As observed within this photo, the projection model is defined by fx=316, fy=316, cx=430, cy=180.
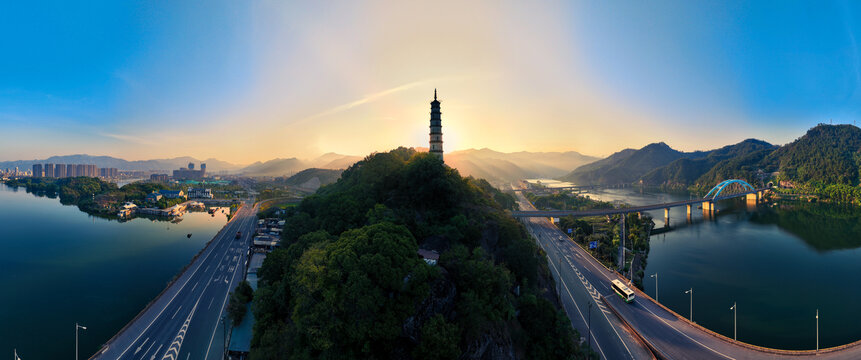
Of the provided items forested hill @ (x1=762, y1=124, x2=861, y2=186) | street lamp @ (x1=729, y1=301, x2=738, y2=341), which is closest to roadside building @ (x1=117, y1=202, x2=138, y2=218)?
street lamp @ (x1=729, y1=301, x2=738, y2=341)

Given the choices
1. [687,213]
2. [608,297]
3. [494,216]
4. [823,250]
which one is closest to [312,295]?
[494,216]

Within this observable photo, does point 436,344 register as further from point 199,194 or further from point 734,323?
point 199,194

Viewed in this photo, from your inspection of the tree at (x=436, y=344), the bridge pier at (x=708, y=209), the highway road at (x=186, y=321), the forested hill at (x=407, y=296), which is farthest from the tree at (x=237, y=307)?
the bridge pier at (x=708, y=209)

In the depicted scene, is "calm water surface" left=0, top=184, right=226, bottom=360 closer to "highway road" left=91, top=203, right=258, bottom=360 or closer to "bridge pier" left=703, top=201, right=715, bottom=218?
"highway road" left=91, top=203, right=258, bottom=360

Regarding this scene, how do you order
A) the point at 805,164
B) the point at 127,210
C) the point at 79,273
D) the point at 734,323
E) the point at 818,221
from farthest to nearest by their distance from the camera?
the point at 805,164 → the point at 127,210 → the point at 818,221 → the point at 79,273 → the point at 734,323

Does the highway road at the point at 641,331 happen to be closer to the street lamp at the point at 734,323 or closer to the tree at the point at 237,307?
the street lamp at the point at 734,323

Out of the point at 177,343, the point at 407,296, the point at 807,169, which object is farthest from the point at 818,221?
the point at 177,343
